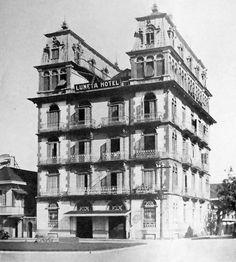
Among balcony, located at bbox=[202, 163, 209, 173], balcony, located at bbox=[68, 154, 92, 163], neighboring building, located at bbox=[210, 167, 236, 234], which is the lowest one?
neighboring building, located at bbox=[210, 167, 236, 234]

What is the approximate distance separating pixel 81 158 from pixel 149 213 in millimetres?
7398

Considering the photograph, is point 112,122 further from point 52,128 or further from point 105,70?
point 105,70

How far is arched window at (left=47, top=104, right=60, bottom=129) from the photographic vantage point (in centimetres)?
4322

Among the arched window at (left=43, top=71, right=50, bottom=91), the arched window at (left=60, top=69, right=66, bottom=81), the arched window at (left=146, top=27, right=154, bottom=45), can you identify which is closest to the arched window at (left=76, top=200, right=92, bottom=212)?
the arched window at (left=43, top=71, right=50, bottom=91)

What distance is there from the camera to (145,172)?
39344mm

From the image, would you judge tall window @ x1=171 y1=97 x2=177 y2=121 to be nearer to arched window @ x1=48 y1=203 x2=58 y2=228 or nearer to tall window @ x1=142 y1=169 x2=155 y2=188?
tall window @ x1=142 y1=169 x2=155 y2=188

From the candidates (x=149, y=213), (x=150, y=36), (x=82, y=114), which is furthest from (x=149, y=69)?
(x=149, y=213)

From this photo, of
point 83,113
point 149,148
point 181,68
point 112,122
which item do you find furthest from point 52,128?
point 181,68

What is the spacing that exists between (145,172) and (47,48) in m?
14.3

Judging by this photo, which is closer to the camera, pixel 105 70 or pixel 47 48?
pixel 47 48

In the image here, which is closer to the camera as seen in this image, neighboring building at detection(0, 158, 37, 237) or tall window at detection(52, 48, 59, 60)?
neighboring building at detection(0, 158, 37, 237)

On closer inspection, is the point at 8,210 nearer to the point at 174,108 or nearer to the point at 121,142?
the point at 121,142

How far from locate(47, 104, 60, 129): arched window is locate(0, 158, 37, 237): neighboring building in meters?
5.89

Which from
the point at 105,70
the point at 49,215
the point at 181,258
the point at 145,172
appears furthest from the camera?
the point at 105,70
